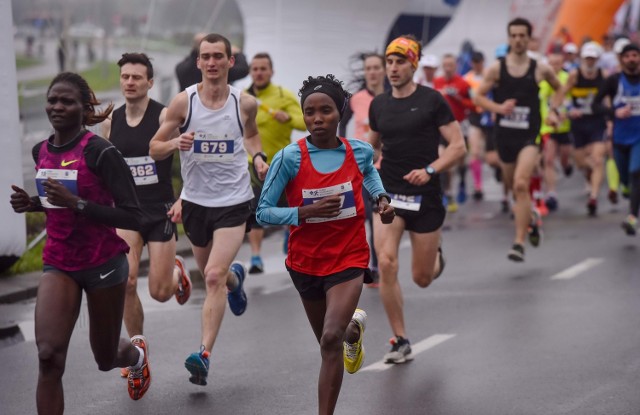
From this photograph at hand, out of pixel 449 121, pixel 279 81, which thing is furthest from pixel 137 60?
pixel 279 81

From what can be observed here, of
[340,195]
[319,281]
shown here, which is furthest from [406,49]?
[319,281]

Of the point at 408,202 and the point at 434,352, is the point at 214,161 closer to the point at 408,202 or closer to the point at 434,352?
the point at 408,202

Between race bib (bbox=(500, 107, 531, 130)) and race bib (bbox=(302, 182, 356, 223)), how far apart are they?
21.0 ft

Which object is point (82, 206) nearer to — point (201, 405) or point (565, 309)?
point (201, 405)

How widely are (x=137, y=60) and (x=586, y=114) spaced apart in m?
10.7

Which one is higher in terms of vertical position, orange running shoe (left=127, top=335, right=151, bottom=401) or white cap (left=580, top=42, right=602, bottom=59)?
white cap (left=580, top=42, right=602, bottom=59)

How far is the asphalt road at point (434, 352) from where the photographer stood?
7.59 m

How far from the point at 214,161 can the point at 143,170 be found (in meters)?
0.45

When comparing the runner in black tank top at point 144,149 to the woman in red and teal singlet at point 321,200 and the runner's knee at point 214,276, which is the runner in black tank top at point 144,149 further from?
the woman in red and teal singlet at point 321,200

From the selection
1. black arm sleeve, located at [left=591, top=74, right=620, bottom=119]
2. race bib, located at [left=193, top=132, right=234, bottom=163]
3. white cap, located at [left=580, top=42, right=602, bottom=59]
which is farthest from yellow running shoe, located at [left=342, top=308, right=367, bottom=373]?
white cap, located at [left=580, top=42, right=602, bottom=59]

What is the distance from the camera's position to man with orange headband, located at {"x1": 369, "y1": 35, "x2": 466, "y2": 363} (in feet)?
29.2

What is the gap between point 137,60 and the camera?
851 centimetres

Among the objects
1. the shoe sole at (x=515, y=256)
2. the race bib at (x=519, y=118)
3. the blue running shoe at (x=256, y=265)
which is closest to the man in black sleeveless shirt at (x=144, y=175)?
the blue running shoe at (x=256, y=265)

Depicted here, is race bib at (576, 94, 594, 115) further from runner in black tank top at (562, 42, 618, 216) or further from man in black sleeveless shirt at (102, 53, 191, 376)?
man in black sleeveless shirt at (102, 53, 191, 376)
